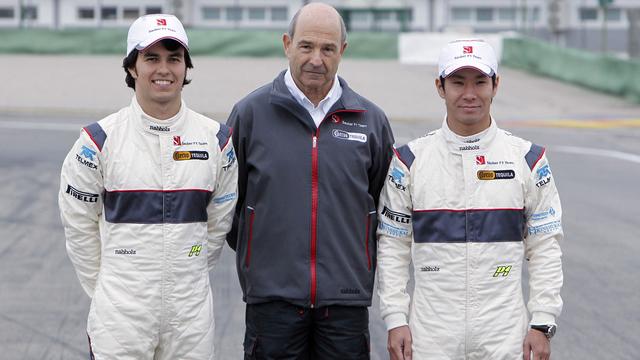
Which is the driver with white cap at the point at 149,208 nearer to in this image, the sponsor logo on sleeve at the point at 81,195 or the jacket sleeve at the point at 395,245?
the sponsor logo on sleeve at the point at 81,195

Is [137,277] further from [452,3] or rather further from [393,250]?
[452,3]

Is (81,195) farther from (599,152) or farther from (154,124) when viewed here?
(599,152)

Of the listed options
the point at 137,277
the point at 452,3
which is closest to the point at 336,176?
the point at 137,277

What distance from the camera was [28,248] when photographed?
29.9ft

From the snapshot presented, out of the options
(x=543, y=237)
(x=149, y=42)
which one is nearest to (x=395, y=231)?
(x=543, y=237)

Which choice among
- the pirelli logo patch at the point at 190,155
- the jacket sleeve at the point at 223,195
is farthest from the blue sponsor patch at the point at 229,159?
the pirelli logo patch at the point at 190,155

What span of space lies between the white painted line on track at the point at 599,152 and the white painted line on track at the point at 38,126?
8.07 metres

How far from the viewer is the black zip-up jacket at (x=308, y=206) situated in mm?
4379

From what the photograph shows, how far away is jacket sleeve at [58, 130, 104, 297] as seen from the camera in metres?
4.13

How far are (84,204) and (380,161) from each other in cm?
130

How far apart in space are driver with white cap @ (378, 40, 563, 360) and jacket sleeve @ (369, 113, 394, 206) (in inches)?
9.6

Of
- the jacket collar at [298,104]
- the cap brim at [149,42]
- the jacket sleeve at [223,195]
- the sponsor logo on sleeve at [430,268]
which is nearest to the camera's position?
the cap brim at [149,42]

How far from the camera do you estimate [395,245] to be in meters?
4.31

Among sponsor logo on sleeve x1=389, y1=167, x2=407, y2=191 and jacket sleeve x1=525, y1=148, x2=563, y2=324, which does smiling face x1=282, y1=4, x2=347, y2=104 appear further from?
jacket sleeve x1=525, y1=148, x2=563, y2=324
